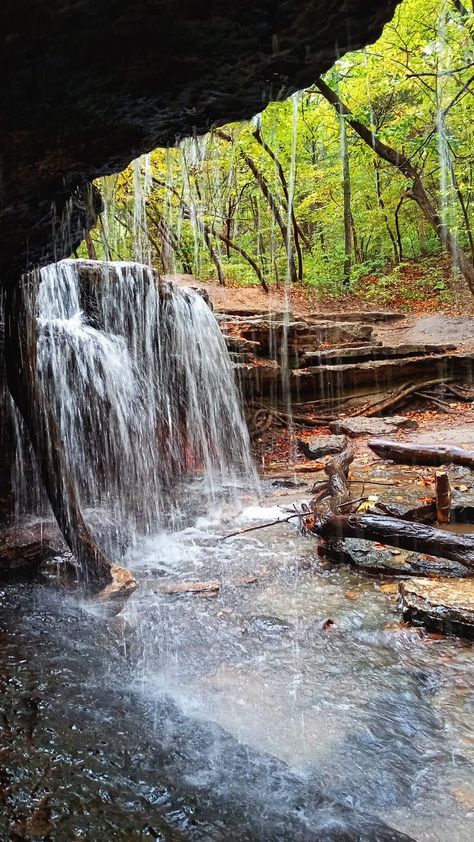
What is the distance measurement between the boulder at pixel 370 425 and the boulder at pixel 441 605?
6.68m

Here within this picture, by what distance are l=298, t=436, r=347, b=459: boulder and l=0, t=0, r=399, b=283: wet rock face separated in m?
7.68

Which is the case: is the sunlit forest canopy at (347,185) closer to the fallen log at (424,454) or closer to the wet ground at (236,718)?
the fallen log at (424,454)

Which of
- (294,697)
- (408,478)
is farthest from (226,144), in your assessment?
(294,697)

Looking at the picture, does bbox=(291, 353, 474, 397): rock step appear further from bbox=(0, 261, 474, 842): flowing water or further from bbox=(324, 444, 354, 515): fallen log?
bbox=(0, 261, 474, 842): flowing water

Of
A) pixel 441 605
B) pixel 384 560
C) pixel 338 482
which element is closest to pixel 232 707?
pixel 441 605

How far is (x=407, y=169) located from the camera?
1480 centimetres

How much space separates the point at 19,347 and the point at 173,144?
2.51 m

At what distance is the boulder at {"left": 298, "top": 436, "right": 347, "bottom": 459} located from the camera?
388 inches

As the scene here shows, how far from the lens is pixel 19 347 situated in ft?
14.8

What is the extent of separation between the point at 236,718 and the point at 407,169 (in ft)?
52.4

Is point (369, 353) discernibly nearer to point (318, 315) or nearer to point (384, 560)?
point (318, 315)

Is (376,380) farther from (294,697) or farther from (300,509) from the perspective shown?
(294,697)

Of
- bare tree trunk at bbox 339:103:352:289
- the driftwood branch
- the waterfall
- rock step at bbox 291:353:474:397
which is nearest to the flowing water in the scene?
the waterfall

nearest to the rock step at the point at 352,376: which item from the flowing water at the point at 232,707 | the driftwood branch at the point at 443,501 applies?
the flowing water at the point at 232,707
